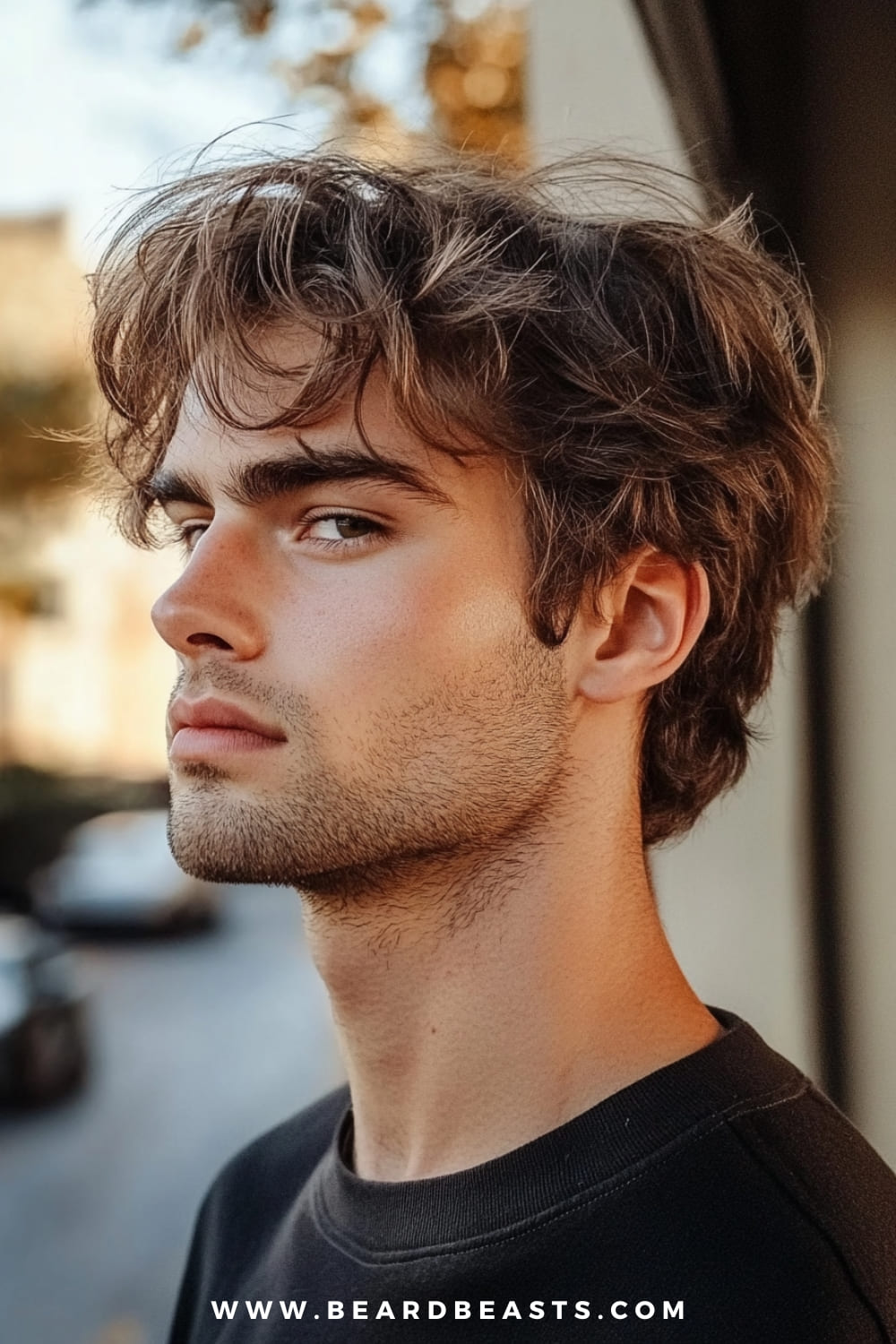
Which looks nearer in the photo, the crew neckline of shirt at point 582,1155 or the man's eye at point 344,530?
the crew neckline of shirt at point 582,1155

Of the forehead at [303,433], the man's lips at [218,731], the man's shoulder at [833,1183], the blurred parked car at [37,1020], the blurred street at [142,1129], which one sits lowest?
the blurred street at [142,1129]

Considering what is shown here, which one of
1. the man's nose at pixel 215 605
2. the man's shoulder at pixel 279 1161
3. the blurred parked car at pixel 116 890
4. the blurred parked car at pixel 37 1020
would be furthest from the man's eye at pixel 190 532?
the blurred parked car at pixel 116 890

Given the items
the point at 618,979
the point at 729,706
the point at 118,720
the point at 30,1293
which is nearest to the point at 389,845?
the point at 618,979

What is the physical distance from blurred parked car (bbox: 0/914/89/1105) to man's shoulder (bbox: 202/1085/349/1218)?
21.5ft

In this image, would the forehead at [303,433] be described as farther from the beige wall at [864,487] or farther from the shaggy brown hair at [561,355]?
the beige wall at [864,487]

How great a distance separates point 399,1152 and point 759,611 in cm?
72

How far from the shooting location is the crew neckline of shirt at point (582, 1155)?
1269 millimetres

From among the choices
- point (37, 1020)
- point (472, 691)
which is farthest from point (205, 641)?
point (37, 1020)

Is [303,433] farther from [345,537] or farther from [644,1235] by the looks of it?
[644,1235]

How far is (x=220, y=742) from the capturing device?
1390 mm

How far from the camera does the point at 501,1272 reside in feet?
4.12

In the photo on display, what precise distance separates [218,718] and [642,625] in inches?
18.0

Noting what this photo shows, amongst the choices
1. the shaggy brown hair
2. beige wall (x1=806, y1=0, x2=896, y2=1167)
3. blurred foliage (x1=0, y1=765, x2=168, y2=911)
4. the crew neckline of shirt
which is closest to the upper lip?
the shaggy brown hair

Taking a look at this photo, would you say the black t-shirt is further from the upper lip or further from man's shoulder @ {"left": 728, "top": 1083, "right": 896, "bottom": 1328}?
the upper lip
